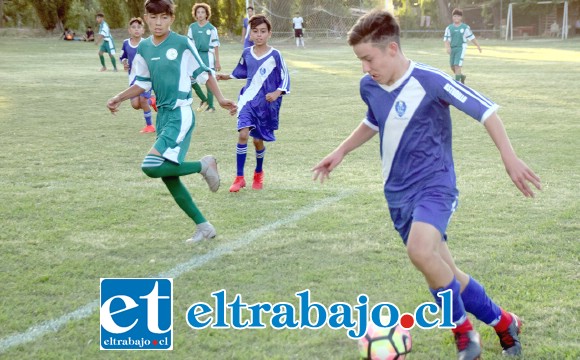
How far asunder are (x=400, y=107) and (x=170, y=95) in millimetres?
2649

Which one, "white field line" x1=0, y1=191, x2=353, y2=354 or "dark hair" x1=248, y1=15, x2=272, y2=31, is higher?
"dark hair" x1=248, y1=15, x2=272, y2=31

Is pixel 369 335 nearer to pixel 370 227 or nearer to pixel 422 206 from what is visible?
pixel 422 206

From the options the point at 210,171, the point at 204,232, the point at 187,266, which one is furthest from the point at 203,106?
the point at 187,266

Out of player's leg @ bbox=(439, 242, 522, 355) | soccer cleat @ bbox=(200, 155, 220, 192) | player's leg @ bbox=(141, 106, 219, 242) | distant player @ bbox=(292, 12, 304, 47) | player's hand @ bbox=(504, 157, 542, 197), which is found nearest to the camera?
player's hand @ bbox=(504, 157, 542, 197)

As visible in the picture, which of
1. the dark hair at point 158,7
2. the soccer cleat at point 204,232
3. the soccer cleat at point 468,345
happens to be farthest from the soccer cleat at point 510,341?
the dark hair at point 158,7

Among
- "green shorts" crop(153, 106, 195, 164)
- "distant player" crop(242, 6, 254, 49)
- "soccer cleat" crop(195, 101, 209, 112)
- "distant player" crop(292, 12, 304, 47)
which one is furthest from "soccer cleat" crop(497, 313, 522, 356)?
"distant player" crop(292, 12, 304, 47)

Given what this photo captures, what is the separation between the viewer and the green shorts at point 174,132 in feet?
19.0

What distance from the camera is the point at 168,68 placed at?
235 inches

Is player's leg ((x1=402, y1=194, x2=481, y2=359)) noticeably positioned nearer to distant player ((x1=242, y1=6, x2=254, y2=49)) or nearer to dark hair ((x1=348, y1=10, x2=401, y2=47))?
dark hair ((x1=348, y1=10, x2=401, y2=47))

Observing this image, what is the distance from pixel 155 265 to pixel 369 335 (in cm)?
207

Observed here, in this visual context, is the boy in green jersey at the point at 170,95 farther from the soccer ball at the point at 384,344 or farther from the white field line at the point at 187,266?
the soccer ball at the point at 384,344

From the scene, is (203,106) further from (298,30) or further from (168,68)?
(298,30)

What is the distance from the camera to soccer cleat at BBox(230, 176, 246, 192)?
296 inches

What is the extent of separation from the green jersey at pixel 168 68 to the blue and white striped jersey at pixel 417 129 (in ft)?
8.29
